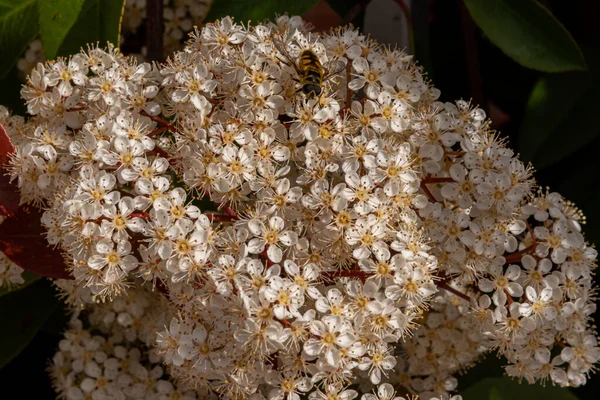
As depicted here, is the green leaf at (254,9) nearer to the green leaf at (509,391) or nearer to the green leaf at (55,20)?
the green leaf at (55,20)

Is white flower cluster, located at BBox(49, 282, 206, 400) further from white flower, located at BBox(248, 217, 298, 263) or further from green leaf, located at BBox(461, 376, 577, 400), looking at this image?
green leaf, located at BBox(461, 376, 577, 400)

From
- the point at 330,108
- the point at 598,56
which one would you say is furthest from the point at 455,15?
the point at 330,108

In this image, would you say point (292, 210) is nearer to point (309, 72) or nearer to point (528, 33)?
point (309, 72)

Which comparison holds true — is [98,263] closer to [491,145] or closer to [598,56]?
[491,145]

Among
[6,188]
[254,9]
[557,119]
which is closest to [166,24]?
[254,9]

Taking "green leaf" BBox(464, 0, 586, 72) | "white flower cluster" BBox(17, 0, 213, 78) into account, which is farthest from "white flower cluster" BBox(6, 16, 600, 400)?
"white flower cluster" BBox(17, 0, 213, 78)

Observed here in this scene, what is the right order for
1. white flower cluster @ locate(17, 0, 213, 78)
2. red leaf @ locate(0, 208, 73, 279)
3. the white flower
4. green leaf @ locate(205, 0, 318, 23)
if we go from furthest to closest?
white flower cluster @ locate(17, 0, 213, 78)
green leaf @ locate(205, 0, 318, 23)
red leaf @ locate(0, 208, 73, 279)
the white flower
